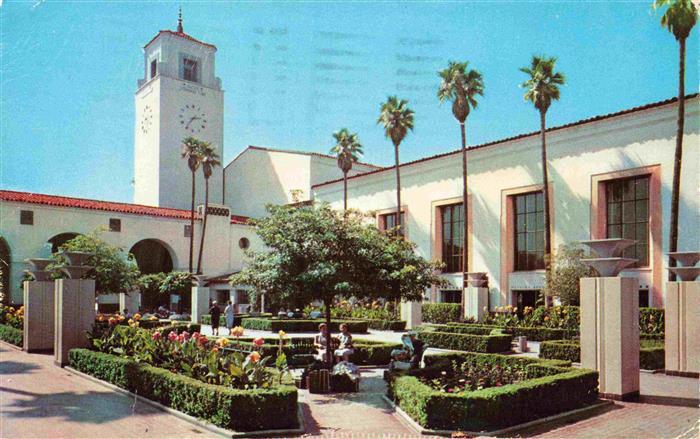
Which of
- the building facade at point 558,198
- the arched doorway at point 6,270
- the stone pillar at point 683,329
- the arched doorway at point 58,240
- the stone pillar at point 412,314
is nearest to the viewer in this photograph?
the stone pillar at point 683,329

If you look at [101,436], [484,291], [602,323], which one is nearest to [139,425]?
[101,436]

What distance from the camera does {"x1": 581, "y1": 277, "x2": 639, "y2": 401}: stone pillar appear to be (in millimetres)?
12539

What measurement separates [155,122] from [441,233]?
28.9 meters

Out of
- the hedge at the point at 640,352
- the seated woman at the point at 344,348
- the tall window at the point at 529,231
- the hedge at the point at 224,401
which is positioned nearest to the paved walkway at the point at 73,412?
the hedge at the point at 224,401

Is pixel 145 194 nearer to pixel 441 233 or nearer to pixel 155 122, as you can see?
pixel 155 122

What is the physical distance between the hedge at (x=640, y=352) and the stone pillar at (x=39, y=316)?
659 inches

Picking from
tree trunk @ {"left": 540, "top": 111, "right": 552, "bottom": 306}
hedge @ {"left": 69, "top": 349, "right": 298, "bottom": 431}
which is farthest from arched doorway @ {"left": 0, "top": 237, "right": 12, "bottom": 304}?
tree trunk @ {"left": 540, "top": 111, "right": 552, "bottom": 306}

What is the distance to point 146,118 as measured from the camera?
55.0 meters

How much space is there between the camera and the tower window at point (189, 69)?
54.8m

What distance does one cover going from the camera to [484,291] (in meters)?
31.3

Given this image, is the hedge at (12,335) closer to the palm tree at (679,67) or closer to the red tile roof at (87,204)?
the red tile roof at (87,204)

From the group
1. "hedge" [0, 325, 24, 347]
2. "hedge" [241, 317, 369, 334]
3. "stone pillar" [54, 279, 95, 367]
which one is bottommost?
"hedge" [241, 317, 369, 334]

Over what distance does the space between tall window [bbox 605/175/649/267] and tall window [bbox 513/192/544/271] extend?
4.17 m

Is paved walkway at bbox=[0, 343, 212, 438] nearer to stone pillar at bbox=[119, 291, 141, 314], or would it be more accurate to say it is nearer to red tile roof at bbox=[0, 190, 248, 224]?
red tile roof at bbox=[0, 190, 248, 224]
